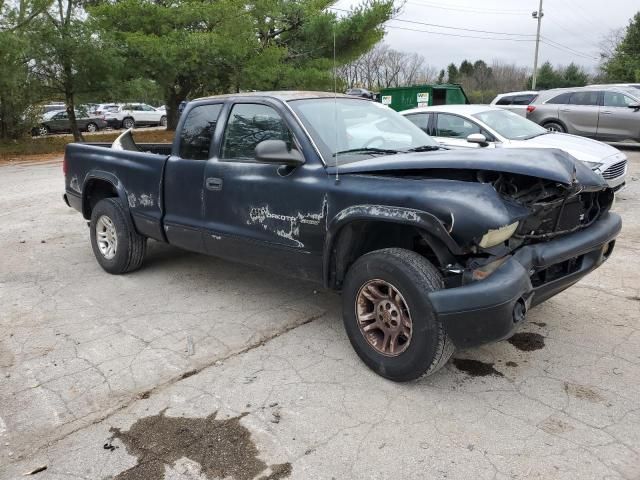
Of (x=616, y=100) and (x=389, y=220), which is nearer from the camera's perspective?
(x=389, y=220)

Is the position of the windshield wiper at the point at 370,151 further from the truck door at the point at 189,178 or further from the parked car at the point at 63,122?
the parked car at the point at 63,122

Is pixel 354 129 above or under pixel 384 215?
above

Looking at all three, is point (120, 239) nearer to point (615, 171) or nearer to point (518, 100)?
point (615, 171)

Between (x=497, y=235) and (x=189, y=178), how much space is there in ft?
8.75

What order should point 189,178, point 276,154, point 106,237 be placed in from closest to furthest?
1. point 276,154
2. point 189,178
3. point 106,237

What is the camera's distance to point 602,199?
12.5ft

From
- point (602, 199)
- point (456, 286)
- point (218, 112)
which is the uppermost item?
point (218, 112)

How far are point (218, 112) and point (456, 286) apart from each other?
255 cm

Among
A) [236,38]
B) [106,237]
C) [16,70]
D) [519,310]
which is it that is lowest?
[106,237]

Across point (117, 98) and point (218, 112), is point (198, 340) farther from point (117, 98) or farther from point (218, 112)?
point (117, 98)

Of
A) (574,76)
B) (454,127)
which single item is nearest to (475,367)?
(454,127)

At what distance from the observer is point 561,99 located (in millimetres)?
14648

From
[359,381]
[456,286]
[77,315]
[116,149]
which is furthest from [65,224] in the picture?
[456,286]

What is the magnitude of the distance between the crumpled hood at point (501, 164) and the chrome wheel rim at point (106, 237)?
293 cm
